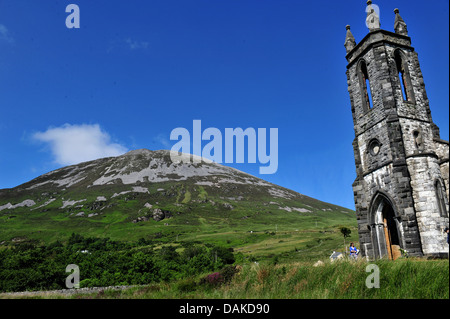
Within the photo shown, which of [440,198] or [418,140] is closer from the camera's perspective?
[440,198]

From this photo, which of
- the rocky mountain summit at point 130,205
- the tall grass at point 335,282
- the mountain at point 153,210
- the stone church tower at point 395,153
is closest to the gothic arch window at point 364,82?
the stone church tower at point 395,153

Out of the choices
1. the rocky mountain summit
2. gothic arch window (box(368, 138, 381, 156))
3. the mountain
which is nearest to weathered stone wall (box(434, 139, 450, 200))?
gothic arch window (box(368, 138, 381, 156))

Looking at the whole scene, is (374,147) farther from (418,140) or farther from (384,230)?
(384,230)

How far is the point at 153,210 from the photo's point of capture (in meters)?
137

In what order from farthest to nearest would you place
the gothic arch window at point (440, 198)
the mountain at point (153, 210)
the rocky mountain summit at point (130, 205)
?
the rocky mountain summit at point (130, 205)
the mountain at point (153, 210)
the gothic arch window at point (440, 198)

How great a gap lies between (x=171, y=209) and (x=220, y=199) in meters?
32.4

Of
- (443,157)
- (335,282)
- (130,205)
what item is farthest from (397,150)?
(130,205)

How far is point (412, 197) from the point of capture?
17672 millimetres

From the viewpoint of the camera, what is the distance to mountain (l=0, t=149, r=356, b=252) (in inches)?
4237

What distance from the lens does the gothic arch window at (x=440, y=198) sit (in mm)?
17145

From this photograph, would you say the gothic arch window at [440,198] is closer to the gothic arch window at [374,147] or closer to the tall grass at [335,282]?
the gothic arch window at [374,147]

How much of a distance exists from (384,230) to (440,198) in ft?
12.6

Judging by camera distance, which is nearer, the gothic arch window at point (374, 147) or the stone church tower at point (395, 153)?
the stone church tower at point (395, 153)
